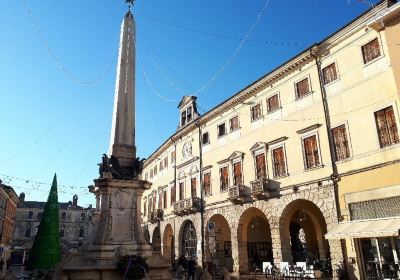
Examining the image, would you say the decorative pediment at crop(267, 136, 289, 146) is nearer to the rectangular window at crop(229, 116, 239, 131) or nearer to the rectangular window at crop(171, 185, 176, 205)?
the rectangular window at crop(229, 116, 239, 131)

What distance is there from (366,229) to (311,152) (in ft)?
18.1

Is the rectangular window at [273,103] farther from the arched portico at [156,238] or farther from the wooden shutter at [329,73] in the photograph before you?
the arched portico at [156,238]

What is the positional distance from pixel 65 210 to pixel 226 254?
58.2m

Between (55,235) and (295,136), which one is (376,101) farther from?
(55,235)

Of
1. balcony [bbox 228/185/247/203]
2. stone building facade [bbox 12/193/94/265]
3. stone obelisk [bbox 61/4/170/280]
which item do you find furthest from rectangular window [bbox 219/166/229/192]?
stone building facade [bbox 12/193/94/265]

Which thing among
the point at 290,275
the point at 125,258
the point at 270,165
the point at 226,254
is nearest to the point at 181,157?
the point at 226,254

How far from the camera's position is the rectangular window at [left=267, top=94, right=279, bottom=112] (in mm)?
21344

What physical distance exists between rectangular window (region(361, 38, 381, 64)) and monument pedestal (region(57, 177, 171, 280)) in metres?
12.4

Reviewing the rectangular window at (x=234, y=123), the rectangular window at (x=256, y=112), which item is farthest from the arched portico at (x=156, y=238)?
the rectangular window at (x=256, y=112)

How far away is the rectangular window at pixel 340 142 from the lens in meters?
16.8

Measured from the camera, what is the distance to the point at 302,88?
1978 cm

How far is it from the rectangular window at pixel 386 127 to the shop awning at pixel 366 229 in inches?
138

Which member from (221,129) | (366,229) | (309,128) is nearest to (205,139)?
(221,129)

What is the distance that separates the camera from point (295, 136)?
19.6 meters
